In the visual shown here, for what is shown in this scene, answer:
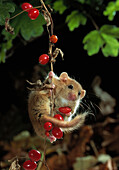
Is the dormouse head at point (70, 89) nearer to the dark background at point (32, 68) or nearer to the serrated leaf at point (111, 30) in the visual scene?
the serrated leaf at point (111, 30)

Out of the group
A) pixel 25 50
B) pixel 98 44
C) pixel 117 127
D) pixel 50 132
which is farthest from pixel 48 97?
pixel 117 127

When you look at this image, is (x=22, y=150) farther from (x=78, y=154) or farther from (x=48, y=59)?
(x=48, y=59)

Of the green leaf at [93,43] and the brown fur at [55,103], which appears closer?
the brown fur at [55,103]

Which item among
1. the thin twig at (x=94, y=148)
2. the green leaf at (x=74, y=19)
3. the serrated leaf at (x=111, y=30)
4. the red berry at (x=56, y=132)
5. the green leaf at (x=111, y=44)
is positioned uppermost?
the green leaf at (x=74, y=19)

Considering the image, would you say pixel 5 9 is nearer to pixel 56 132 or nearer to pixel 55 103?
pixel 55 103

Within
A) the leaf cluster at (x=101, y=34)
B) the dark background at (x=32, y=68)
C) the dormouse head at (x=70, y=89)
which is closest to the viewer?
the dormouse head at (x=70, y=89)

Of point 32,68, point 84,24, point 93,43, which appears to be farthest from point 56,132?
point 32,68

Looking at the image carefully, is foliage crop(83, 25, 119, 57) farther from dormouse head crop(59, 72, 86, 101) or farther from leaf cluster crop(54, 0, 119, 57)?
dormouse head crop(59, 72, 86, 101)

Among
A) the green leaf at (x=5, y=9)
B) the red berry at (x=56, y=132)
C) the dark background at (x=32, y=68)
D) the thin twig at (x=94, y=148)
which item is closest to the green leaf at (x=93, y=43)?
the dark background at (x=32, y=68)
